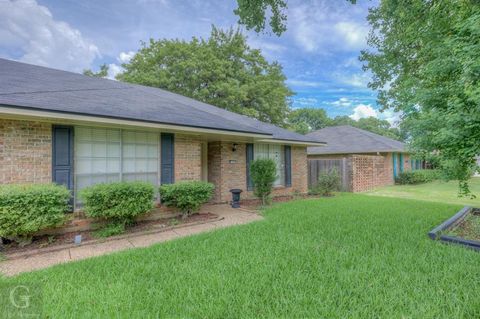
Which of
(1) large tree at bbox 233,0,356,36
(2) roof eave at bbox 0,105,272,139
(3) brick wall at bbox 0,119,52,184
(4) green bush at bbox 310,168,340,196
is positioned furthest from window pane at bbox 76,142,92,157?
(4) green bush at bbox 310,168,340,196

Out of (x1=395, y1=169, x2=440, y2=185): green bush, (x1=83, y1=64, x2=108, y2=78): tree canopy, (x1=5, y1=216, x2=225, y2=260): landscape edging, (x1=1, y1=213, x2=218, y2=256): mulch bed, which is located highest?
(x1=83, y1=64, x2=108, y2=78): tree canopy

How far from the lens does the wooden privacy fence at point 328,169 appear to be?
42.7 feet

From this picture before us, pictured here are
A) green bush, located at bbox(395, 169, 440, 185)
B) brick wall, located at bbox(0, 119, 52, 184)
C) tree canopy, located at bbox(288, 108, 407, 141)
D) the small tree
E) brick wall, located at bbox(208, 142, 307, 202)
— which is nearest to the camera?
brick wall, located at bbox(0, 119, 52, 184)

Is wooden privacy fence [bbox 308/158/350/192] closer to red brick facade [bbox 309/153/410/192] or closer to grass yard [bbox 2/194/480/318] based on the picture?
red brick facade [bbox 309/153/410/192]

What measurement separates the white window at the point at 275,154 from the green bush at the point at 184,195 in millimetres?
4155

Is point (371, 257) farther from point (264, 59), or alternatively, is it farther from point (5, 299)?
point (264, 59)

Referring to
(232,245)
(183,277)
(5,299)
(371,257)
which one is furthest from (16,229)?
(371,257)

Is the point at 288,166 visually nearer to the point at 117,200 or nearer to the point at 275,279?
the point at 117,200

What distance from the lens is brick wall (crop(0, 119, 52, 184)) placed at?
4.80 meters

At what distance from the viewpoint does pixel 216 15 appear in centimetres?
1115

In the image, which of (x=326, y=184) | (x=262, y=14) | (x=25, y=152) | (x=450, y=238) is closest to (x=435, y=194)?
(x=326, y=184)

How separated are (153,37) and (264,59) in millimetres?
11369

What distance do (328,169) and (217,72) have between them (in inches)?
570

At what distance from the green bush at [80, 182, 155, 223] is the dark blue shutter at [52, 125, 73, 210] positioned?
0.61 meters
